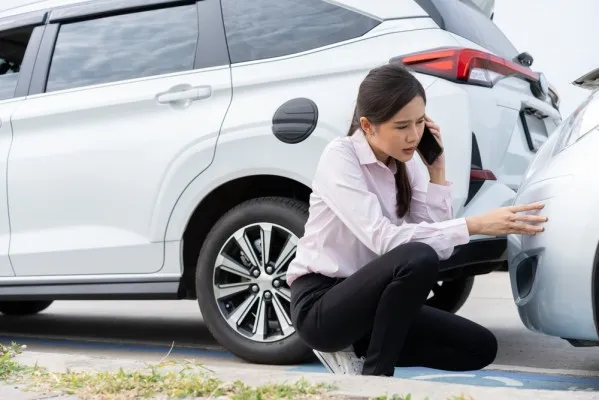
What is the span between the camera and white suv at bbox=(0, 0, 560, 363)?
4.30m

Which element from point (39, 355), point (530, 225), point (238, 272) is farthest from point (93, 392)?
point (238, 272)

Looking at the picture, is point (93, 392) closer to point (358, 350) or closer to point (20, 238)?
point (358, 350)

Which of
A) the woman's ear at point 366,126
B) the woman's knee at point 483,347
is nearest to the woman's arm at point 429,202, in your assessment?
the woman's ear at point 366,126

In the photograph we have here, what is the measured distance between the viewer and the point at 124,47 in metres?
5.02

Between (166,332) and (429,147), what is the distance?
3.14m

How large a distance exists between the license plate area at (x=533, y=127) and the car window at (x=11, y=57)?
2.69 metres

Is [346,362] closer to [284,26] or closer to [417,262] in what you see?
[417,262]

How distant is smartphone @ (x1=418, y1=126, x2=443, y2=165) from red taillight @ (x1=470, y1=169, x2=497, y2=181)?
0.79m

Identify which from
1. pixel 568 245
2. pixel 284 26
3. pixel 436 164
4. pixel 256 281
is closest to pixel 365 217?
pixel 436 164

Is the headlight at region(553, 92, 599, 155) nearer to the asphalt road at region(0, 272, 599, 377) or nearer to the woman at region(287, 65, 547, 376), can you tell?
the woman at region(287, 65, 547, 376)

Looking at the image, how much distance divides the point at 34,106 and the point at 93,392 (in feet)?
8.72

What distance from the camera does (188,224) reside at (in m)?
4.70

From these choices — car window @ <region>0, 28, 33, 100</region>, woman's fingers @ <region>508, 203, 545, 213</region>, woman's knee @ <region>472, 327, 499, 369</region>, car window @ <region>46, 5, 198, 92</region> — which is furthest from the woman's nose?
car window @ <region>0, 28, 33, 100</region>

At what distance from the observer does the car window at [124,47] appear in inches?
191
